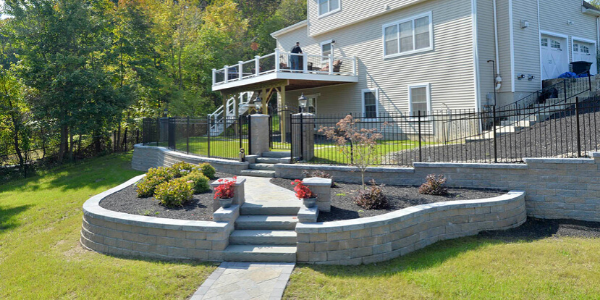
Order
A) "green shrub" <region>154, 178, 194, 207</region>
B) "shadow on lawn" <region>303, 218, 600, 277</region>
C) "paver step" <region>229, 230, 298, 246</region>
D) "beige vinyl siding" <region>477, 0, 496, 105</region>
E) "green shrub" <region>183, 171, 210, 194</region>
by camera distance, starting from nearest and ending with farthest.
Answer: "shadow on lawn" <region>303, 218, 600, 277</region>, "paver step" <region>229, 230, 298, 246</region>, "green shrub" <region>154, 178, 194, 207</region>, "green shrub" <region>183, 171, 210, 194</region>, "beige vinyl siding" <region>477, 0, 496, 105</region>

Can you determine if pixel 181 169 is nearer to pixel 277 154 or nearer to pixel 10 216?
pixel 277 154

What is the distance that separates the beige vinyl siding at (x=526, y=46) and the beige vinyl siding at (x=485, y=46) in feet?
2.49

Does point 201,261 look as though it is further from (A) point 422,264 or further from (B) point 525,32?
(B) point 525,32

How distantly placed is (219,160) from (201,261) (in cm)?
567

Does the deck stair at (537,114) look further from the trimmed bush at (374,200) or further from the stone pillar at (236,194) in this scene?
the stone pillar at (236,194)

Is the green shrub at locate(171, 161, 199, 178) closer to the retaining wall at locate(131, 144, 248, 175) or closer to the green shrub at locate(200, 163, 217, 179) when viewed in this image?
the green shrub at locate(200, 163, 217, 179)

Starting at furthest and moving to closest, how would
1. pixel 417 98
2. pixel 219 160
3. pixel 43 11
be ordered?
1. pixel 43 11
2. pixel 417 98
3. pixel 219 160

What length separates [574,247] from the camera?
563 cm

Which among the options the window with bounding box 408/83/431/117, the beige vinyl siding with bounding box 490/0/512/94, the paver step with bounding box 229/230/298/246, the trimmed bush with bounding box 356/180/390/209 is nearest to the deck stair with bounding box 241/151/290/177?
the trimmed bush with bounding box 356/180/390/209

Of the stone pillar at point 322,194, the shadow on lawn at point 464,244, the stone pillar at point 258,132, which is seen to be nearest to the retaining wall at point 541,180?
the shadow on lawn at point 464,244

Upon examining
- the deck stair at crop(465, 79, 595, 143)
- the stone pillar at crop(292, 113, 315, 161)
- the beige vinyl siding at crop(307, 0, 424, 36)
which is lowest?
the stone pillar at crop(292, 113, 315, 161)

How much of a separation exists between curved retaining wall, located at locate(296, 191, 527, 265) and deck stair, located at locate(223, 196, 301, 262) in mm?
353

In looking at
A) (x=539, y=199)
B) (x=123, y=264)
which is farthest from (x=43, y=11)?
(x=539, y=199)

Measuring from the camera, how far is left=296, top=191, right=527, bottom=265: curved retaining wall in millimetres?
5348
